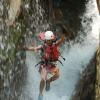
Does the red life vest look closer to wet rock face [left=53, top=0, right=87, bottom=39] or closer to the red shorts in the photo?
the red shorts

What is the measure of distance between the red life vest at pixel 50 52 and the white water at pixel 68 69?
226 centimetres

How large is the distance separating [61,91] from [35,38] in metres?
2.28

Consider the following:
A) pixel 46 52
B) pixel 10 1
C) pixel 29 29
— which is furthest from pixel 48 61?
pixel 29 29

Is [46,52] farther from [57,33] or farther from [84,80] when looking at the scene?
[57,33]

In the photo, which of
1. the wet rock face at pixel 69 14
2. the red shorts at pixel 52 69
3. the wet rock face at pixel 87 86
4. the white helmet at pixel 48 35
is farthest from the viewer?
the wet rock face at pixel 69 14

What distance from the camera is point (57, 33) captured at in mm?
16094

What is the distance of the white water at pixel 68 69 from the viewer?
13453 mm

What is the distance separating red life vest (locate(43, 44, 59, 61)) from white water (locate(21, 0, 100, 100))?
226 cm

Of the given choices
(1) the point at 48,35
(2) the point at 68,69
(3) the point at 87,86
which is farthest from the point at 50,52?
(2) the point at 68,69

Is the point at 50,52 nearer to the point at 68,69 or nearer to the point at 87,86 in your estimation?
the point at 87,86

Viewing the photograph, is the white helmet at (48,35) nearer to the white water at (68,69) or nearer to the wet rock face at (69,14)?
the white water at (68,69)

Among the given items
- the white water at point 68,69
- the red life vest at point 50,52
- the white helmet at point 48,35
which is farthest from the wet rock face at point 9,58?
the white helmet at point 48,35

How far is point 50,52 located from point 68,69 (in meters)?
3.90

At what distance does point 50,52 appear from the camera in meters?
11.0
